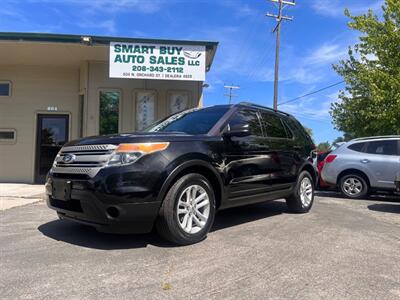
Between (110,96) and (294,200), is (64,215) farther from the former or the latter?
(110,96)

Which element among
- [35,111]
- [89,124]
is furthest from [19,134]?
[89,124]

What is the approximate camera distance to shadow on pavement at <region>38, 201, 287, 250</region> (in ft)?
16.2

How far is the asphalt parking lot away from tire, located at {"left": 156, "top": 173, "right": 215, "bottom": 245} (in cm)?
15

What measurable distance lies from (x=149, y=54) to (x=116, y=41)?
903 mm

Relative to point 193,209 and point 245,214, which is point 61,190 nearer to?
point 193,209

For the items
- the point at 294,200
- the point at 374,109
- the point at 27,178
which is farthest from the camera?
the point at 374,109

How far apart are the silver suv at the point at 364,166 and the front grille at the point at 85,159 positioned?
7890 mm

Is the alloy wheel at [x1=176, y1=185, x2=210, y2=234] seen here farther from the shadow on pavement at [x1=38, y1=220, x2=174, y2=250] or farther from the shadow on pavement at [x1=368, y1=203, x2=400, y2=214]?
the shadow on pavement at [x1=368, y1=203, x2=400, y2=214]

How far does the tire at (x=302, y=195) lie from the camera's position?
725 centimetres

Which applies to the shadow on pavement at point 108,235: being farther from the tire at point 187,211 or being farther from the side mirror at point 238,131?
the side mirror at point 238,131

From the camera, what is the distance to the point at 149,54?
11.0 metres

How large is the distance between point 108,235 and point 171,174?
4.45 ft

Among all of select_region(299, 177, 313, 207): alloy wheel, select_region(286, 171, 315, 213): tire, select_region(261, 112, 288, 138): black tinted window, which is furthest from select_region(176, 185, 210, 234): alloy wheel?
select_region(299, 177, 313, 207): alloy wheel

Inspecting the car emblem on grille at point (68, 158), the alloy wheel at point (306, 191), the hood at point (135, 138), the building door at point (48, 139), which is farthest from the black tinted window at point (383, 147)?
→ the building door at point (48, 139)
